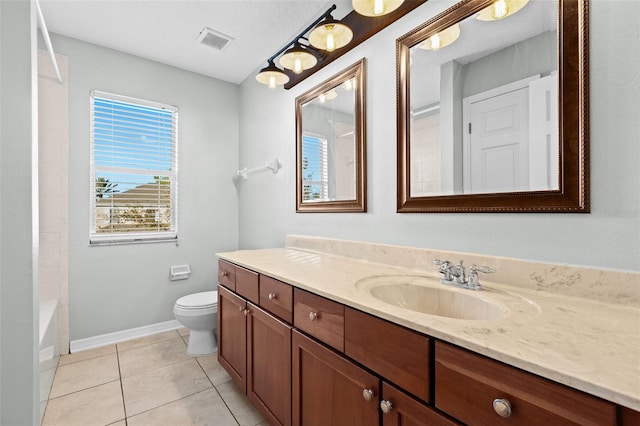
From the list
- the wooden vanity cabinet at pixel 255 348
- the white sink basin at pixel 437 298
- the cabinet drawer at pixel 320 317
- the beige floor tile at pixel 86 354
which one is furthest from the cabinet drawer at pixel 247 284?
the beige floor tile at pixel 86 354

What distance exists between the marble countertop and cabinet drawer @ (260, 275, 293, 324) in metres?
0.09

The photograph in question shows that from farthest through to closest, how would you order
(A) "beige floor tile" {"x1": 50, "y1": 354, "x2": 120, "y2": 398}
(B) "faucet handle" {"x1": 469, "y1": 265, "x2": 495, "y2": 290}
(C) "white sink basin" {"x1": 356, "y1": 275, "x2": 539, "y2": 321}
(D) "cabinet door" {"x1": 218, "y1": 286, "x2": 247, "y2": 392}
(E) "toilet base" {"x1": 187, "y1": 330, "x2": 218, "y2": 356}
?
(E) "toilet base" {"x1": 187, "y1": 330, "x2": 218, "y2": 356}
(A) "beige floor tile" {"x1": 50, "y1": 354, "x2": 120, "y2": 398}
(D) "cabinet door" {"x1": 218, "y1": 286, "x2": 247, "y2": 392}
(B) "faucet handle" {"x1": 469, "y1": 265, "x2": 495, "y2": 290}
(C) "white sink basin" {"x1": 356, "y1": 275, "x2": 539, "y2": 321}

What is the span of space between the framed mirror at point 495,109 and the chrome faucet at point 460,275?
0.86 ft

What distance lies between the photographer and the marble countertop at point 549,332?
20.4 inches

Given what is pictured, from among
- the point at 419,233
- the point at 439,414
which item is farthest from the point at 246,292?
the point at 439,414

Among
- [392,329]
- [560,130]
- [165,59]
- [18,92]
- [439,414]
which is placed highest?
[165,59]

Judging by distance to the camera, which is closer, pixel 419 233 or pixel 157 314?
pixel 419 233

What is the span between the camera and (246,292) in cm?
166

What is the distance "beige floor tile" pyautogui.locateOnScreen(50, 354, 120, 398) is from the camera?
189cm

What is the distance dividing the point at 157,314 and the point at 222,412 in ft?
4.91

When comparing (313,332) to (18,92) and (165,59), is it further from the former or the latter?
(165,59)

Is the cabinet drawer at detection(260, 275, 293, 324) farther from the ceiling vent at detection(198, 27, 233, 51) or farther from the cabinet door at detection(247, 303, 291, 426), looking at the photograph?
the ceiling vent at detection(198, 27, 233, 51)

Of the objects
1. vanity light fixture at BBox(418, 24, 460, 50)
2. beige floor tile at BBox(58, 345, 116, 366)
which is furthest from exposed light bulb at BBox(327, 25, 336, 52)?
beige floor tile at BBox(58, 345, 116, 366)

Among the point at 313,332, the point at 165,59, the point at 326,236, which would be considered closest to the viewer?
the point at 313,332
